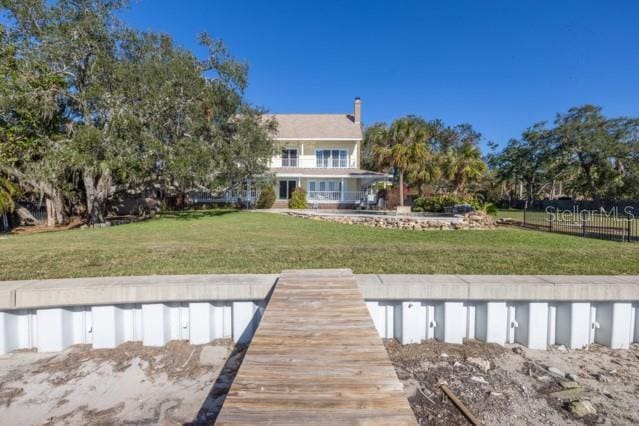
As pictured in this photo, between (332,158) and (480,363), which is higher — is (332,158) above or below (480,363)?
above

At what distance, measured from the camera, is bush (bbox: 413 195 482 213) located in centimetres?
1691

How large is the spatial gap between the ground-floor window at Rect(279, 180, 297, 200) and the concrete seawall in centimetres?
2214

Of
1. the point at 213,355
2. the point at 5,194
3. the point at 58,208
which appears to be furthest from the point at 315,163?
the point at 213,355

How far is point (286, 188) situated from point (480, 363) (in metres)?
23.3

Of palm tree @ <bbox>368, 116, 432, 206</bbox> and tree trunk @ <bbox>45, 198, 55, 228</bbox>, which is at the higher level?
palm tree @ <bbox>368, 116, 432, 206</bbox>

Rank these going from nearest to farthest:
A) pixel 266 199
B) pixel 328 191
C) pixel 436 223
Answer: pixel 436 223 → pixel 266 199 → pixel 328 191

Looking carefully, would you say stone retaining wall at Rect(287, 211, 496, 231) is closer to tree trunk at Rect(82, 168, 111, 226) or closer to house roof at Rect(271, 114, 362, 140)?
tree trunk at Rect(82, 168, 111, 226)

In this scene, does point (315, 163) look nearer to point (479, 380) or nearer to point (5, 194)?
point (5, 194)

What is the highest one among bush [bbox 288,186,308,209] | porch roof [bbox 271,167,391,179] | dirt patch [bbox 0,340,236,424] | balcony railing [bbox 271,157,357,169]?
balcony railing [bbox 271,157,357,169]

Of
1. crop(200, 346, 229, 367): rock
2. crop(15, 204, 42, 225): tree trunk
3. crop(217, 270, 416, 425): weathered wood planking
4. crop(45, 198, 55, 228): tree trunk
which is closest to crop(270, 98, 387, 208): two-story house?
crop(45, 198, 55, 228): tree trunk

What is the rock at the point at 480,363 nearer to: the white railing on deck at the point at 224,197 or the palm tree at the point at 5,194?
the palm tree at the point at 5,194

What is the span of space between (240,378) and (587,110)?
38284 millimetres

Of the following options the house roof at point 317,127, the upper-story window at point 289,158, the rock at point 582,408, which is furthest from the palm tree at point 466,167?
the rock at point 582,408

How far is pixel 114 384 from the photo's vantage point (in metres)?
2.93
